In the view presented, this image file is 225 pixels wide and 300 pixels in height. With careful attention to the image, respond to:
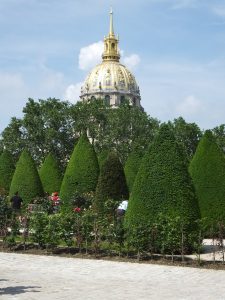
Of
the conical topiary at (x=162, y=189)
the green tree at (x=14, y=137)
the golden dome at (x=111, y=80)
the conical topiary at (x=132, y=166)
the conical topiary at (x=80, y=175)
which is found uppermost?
the golden dome at (x=111, y=80)

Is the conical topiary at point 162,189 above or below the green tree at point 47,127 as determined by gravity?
below

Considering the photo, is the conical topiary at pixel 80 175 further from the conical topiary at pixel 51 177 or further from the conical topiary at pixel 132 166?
the conical topiary at pixel 51 177

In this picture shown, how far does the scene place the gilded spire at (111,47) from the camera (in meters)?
126

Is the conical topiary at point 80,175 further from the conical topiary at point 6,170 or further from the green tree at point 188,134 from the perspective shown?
the green tree at point 188,134

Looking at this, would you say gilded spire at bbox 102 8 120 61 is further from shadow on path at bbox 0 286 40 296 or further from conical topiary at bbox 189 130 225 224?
shadow on path at bbox 0 286 40 296

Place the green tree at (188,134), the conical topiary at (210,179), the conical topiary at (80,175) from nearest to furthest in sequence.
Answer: the conical topiary at (210,179)
the conical topiary at (80,175)
the green tree at (188,134)

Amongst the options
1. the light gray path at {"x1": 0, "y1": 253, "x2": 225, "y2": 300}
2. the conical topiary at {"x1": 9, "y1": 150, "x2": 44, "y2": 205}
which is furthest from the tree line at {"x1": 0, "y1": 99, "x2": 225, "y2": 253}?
the light gray path at {"x1": 0, "y1": 253, "x2": 225, "y2": 300}

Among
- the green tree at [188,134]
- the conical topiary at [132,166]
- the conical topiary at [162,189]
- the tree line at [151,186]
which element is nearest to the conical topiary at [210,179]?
the tree line at [151,186]

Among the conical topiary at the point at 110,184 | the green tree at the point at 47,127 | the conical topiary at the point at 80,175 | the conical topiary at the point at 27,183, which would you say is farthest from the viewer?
the green tree at the point at 47,127

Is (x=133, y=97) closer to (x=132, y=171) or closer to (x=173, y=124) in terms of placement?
(x=173, y=124)

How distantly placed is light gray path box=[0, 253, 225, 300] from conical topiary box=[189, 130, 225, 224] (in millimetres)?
6931

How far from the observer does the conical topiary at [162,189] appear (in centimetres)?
1495

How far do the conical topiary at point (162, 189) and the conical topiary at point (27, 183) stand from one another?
1231 centimetres

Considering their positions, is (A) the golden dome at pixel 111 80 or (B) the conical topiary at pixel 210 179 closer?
(B) the conical topiary at pixel 210 179
